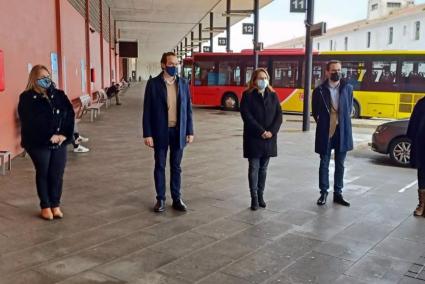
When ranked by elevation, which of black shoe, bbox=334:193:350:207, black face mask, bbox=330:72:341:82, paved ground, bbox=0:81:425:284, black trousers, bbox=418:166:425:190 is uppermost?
black face mask, bbox=330:72:341:82

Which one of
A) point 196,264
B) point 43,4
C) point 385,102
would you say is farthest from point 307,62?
point 196,264

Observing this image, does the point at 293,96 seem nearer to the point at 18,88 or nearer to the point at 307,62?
the point at 307,62

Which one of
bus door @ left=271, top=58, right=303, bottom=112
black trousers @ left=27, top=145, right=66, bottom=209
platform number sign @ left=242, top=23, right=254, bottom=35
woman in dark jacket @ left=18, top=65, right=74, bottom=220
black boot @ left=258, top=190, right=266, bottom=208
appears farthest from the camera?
platform number sign @ left=242, top=23, right=254, bottom=35

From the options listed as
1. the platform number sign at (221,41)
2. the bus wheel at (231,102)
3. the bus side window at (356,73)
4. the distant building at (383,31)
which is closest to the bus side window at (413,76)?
the bus side window at (356,73)

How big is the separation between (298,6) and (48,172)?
10687 mm

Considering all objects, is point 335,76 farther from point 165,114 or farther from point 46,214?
point 46,214

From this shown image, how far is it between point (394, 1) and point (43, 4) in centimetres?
5309

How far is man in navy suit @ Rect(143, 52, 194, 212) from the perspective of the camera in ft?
16.6

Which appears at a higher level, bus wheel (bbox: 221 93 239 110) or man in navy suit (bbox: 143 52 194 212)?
man in navy suit (bbox: 143 52 194 212)

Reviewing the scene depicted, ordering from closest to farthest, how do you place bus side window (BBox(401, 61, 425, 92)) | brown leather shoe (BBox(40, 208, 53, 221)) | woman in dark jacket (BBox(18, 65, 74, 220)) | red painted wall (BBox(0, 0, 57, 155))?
woman in dark jacket (BBox(18, 65, 74, 220)) → brown leather shoe (BBox(40, 208, 53, 221)) → red painted wall (BBox(0, 0, 57, 155)) → bus side window (BBox(401, 61, 425, 92))

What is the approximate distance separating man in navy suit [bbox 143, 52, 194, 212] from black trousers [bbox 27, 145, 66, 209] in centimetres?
91

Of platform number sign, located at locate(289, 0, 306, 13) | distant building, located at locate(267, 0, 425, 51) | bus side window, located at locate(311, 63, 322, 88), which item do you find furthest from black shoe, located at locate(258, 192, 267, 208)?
distant building, located at locate(267, 0, 425, 51)

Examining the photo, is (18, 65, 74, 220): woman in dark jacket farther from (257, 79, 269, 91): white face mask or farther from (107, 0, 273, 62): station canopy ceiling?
(107, 0, 273, 62): station canopy ceiling

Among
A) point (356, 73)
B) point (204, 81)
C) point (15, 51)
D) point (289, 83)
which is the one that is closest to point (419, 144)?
point (15, 51)
